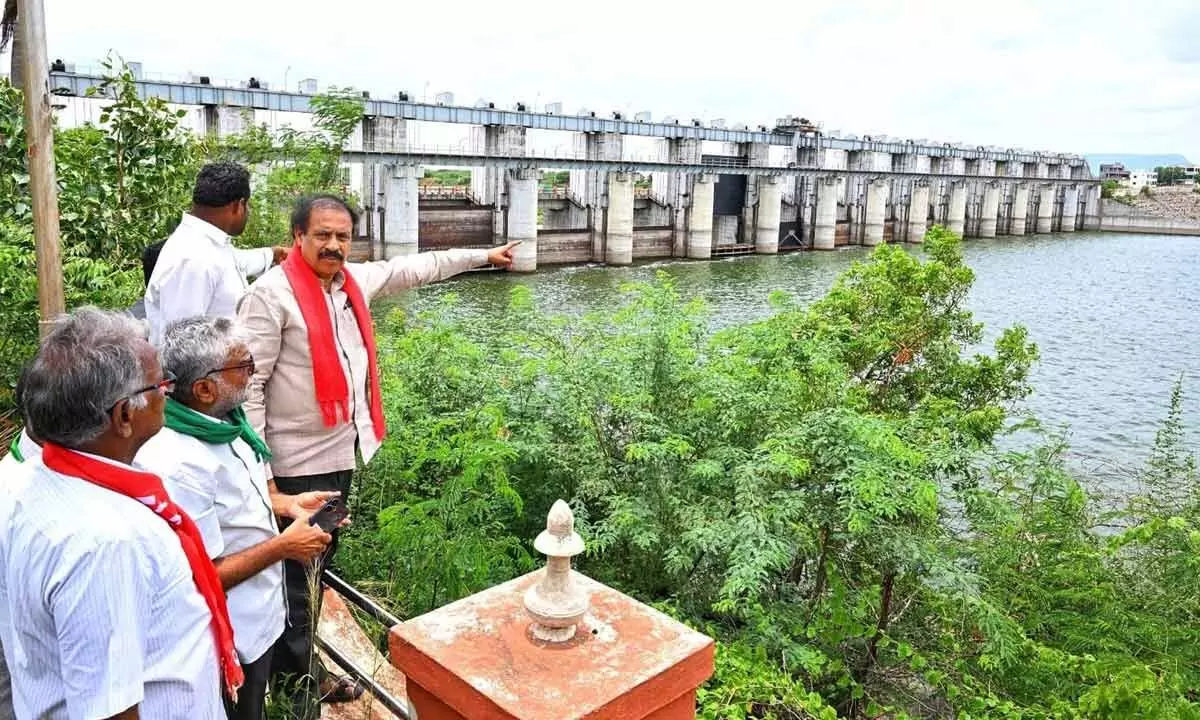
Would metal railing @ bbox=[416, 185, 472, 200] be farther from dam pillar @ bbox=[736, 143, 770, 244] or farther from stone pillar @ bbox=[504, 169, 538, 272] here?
dam pillar @ bbox=[736, 143, 770, 244]

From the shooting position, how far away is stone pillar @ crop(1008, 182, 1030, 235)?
211 ft

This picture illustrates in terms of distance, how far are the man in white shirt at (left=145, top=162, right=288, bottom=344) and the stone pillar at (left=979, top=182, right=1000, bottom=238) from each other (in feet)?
212

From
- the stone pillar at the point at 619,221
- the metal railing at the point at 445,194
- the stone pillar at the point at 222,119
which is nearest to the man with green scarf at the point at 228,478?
the stone pillar at the point at 222,119

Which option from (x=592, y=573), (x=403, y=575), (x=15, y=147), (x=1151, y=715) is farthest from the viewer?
(x=15, y=147)

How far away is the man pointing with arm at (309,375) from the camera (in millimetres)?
3254

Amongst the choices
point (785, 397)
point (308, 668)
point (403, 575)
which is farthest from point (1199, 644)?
point (308, 668)

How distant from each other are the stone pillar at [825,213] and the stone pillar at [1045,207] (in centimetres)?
2722

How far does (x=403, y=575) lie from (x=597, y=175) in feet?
119

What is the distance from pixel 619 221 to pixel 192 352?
36115 millimetres

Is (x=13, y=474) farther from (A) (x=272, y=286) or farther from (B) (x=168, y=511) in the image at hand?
(A) (x=272, y=286)

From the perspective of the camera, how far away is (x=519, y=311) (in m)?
6.74

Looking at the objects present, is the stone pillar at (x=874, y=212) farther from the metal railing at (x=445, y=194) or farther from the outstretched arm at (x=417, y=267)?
the outstretched arm at (x=417, y=267)

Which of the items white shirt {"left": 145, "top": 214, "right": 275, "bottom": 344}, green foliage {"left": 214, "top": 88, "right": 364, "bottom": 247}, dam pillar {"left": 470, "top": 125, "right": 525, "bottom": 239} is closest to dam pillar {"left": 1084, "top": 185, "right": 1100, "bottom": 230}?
dam pillar {"left": 470, "top": 125, "right": 525, "bottom": 239}

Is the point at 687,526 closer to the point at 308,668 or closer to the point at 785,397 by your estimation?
the point at 785,397
